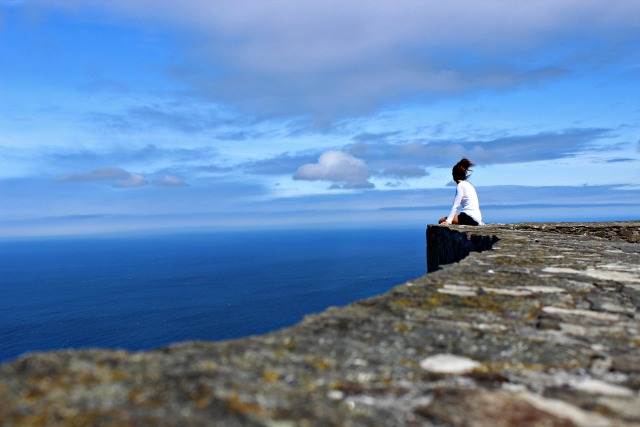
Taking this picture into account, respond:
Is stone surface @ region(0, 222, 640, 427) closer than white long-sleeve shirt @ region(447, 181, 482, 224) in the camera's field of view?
Yes

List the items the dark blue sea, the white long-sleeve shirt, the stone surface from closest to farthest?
the stone surface
the white long-sleeve shirt
the dark blue sea

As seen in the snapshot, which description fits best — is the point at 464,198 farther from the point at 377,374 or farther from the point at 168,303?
the point at 168,303

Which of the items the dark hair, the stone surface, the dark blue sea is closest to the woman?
the dark hair

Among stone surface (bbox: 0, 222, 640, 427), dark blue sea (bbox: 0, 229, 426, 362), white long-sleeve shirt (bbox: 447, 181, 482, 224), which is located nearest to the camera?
stone surface (bbox: 0, 222, 640, 427)

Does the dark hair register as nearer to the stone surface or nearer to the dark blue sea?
the stone surface

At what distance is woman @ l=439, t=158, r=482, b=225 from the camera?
1256cm

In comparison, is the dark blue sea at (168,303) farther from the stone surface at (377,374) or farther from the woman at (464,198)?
the stone surface at (377,374)

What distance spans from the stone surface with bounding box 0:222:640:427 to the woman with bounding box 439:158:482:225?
909 centimetres

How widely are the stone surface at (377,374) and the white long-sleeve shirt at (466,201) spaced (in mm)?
9038

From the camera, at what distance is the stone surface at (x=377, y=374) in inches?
65.5

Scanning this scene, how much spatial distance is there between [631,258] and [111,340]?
98.1m

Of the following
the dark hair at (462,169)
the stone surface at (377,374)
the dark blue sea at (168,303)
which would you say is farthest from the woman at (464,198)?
the dark blue sea at (168,303)

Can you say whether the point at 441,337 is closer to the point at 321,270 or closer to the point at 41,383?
the point at 41,383

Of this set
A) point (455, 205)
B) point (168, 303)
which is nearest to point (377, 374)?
point (455, 205)
